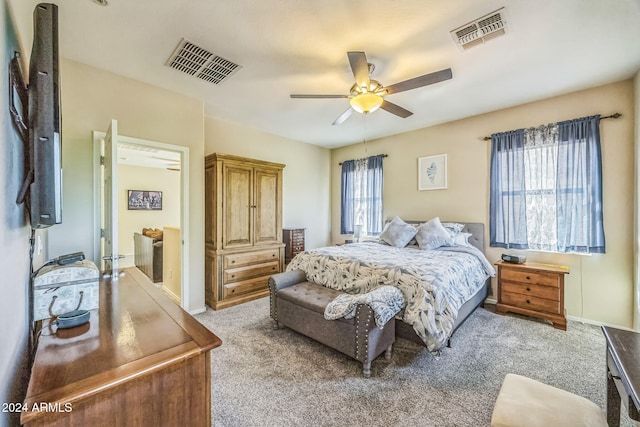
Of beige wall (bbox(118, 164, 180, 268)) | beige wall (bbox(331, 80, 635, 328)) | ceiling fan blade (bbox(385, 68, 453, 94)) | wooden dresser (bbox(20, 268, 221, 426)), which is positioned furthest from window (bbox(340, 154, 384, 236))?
beige wall (bbox(118, 164, 180, 268))

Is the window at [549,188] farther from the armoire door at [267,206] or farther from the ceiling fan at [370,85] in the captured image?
the armoire door at [267,206]

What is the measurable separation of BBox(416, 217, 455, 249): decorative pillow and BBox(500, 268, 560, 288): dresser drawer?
725mm

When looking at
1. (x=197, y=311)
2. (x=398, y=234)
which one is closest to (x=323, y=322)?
(x=197, y=311)

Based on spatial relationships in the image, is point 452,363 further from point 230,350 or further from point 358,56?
point 358,56

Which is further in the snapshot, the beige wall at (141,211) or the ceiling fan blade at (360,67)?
the beige wall at (141,211)

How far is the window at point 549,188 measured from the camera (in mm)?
3137

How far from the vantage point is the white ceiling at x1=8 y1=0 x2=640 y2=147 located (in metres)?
1.93

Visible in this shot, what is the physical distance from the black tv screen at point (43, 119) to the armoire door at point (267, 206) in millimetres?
2959

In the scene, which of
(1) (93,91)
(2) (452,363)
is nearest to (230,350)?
(2) (452,363)

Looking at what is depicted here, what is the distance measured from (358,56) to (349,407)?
2675mm

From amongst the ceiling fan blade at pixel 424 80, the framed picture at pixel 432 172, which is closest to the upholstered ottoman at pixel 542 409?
the ceiling fan blade at pixel 424 80

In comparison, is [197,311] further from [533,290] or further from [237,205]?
[533,290]

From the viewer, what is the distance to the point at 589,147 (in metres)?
3.14

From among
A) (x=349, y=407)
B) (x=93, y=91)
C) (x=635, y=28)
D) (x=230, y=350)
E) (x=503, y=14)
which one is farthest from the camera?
(x=93, y=91)
